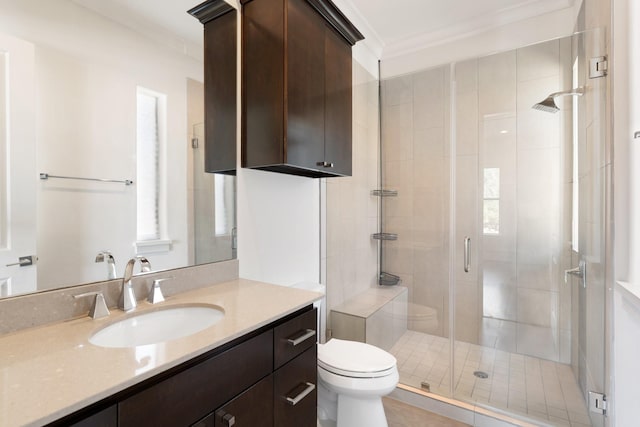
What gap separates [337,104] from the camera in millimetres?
1735

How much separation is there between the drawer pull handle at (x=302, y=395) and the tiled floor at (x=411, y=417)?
989 millimetres

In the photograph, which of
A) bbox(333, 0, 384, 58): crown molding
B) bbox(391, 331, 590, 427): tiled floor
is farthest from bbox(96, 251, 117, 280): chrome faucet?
bbox(333, 0, 384, 58): crown molding

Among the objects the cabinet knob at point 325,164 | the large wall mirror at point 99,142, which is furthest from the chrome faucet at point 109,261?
the cabinet knob at point 325,164

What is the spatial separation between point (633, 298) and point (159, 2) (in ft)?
7.21

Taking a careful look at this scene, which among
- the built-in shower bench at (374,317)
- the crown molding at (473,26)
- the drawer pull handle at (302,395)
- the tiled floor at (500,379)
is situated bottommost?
the tiled floor at (500,379)

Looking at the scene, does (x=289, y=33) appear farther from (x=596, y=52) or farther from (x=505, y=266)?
(x=505, y=266)

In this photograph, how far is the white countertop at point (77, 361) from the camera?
1.71 feet

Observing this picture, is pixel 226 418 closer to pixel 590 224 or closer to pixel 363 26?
pixel 590 224

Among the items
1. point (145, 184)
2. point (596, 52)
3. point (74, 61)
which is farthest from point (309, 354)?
point (596, 52)

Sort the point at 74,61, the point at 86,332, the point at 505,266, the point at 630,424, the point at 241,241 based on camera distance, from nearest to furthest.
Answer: the point at 86,332, the point at 74,61, the point at 630,424, the point at 241,241, the point at 505,266

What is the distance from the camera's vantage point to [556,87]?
7.04 feet

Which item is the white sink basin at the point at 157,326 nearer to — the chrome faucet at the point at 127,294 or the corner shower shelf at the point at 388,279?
the chrome faucet at the point at 127,294

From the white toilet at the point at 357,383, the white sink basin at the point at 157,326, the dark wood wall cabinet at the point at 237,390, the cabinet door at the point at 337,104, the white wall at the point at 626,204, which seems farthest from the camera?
the cabinet door at the point at 337,104

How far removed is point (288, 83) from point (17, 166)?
97 centimetres
